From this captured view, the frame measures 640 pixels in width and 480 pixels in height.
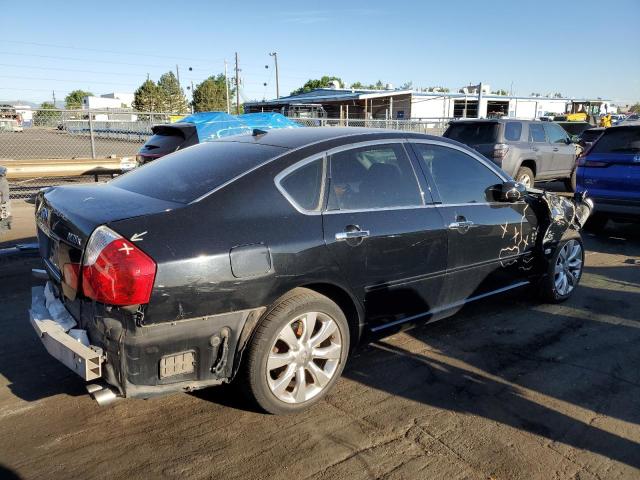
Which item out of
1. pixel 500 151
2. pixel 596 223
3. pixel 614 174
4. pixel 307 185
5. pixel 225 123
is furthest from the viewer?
pixel 500 151

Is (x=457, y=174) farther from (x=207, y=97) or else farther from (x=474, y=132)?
(x=207, y=97)

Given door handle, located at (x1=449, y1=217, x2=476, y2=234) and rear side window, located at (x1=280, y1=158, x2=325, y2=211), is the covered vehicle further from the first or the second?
rear side window, located at (x1=280, y1=158, x2=325, y2=211)

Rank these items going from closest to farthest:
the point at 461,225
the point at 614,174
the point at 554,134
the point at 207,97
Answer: the point at 461,225, the point at 614,174, the point at 554,134, the point at 207,97

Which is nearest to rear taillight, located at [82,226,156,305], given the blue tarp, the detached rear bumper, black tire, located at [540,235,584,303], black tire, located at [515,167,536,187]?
the detached rear bumper

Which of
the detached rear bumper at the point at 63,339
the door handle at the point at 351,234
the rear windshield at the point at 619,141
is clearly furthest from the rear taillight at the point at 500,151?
the detached rear bumper at the point at 63,339

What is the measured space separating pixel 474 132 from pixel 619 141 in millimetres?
3993

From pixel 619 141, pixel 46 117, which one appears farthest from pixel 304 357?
pixel 46 117

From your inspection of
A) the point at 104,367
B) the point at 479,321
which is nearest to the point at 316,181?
the point at 104,367

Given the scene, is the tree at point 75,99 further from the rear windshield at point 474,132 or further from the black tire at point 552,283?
the black tire at point 552,283

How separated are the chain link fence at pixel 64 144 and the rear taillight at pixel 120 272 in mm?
9480

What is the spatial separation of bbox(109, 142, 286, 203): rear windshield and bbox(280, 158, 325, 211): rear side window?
21 cm

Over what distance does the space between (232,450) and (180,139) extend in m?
7.73

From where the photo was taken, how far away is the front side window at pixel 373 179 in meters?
3.44

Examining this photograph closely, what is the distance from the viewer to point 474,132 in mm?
11594
